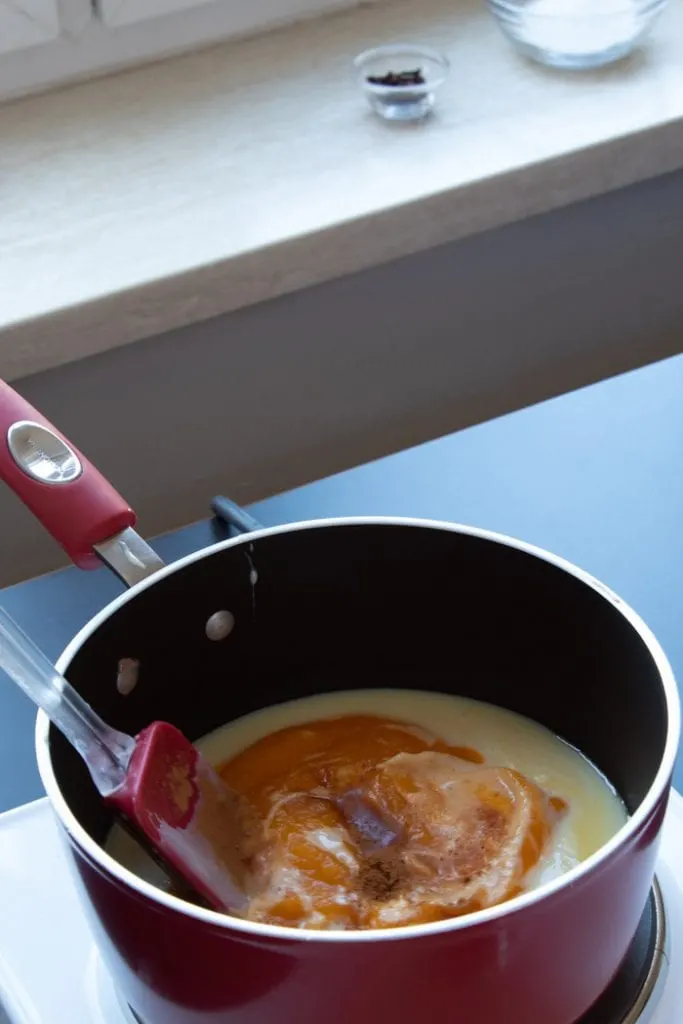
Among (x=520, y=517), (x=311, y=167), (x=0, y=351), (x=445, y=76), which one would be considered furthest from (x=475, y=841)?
(x=445, y=76)

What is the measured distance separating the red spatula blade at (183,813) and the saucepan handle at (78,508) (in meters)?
0.07

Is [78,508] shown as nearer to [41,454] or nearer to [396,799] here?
[41,454]

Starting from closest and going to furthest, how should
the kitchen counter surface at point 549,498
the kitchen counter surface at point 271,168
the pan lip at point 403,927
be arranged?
the pan lip at point 403,927 < the kitchen counter surface at point 549,498 < the kitchen counter surface at point 271,168

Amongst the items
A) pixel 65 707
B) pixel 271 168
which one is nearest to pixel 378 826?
pixel 65 707

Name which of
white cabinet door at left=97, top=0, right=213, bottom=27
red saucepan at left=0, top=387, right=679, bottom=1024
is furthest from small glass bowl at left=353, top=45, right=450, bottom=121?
red saucepan at left=0, top=387, right=679, bottom=1024

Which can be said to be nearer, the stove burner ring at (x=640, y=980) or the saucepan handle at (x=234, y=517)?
the stove burner ring at (x=640, y=980)

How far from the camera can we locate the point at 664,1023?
0.51 m

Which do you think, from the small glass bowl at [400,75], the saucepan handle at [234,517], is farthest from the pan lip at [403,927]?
the small glass bowl at [400,75]

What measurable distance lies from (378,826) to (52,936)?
0.46 feet

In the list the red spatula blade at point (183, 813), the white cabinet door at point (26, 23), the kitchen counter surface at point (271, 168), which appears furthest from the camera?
the white cabinet door at point (26, 23)

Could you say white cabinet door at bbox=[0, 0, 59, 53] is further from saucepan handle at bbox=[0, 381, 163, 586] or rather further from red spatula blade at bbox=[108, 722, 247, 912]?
red spatula blade at bbox=[108, 722, 247, 912]

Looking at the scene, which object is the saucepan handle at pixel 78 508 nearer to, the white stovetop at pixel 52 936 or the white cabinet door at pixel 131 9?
the white stovetop at pixel 52 936

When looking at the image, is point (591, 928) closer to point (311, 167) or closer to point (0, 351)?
point (0, 351)

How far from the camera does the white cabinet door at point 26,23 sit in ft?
3.73
